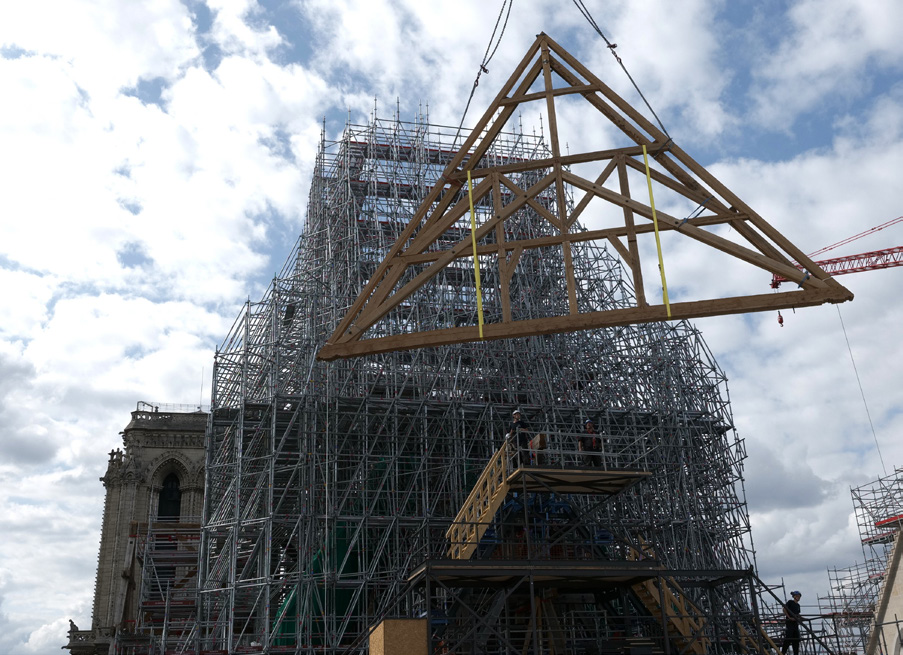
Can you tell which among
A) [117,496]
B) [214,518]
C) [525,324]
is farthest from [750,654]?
[117,496]

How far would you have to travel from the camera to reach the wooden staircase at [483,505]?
19719mm

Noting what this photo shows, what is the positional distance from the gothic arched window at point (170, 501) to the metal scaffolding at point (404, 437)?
46.0 feet

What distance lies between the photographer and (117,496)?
4769cm

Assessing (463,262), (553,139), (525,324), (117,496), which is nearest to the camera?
(525,324)

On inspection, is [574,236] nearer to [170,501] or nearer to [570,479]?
[570,479]

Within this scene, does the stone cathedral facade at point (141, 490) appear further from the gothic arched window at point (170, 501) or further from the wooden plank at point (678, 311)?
the wooden plank at point (678, 311)

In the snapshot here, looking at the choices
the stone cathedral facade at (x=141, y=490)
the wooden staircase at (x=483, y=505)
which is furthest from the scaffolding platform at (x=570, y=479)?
the stone cathedral facade at (x=141, y=490)

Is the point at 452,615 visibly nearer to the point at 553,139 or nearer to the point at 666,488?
the point at 553,139

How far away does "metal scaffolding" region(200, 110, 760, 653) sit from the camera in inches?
1036

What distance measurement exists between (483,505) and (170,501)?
3178cm

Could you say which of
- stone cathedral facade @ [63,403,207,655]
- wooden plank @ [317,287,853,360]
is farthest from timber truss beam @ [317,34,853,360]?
stone cathedral facade @ [63,403,207,655]

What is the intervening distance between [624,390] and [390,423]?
27.6 ft

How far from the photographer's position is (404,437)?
2850 centimetres

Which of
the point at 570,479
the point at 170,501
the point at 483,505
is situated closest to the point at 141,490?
the point at 170,501
